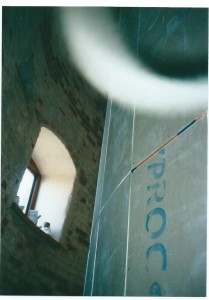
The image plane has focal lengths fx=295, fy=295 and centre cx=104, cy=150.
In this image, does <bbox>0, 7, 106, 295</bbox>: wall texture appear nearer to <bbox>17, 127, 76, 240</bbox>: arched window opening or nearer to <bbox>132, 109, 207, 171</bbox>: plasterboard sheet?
<bbox>17, 127, 76, 240</bbox>: arched window opening

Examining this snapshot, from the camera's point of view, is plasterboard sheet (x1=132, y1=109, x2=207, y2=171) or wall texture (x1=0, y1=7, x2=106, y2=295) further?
wall texture (x1=0, y1=7, x2=106, y2=295)

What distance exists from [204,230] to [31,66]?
137 inches

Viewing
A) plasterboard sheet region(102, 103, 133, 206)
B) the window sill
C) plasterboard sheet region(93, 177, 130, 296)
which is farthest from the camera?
the window sill

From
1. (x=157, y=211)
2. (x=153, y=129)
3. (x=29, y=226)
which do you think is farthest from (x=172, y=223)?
(x=29, y=226)

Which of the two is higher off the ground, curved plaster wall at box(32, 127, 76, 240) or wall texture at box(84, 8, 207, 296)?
curved plaster wall at box(32, 127, 76, 240)

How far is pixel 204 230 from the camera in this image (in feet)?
3.64

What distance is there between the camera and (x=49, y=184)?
480 centimetres

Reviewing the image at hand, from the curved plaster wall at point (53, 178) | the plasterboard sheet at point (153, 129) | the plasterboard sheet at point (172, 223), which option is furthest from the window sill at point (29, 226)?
the plasterboard sheet at point (172, 223)

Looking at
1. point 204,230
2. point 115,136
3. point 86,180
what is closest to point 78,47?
point 86,180

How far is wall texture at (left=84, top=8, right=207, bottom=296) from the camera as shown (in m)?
1.16

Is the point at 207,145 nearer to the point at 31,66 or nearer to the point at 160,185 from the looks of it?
the point at 160,185

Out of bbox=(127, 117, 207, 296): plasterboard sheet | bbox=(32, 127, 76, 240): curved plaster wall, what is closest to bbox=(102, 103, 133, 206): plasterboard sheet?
bbox=(127, 117, 207, 296): plasterboard sheet

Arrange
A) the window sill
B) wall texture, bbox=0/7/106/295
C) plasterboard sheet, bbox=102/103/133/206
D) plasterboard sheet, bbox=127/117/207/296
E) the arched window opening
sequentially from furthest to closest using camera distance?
the arched window opening
the window sill
wall texture, bbox=0/7/106/295
plasterboard sheet, bbox=102/103/133/206
plasterboard sheet, bbox=127/117/207/296

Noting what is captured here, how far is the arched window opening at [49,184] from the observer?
4.43 m
